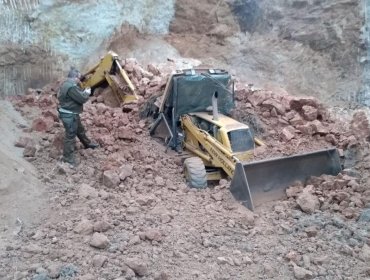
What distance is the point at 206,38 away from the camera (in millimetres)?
14625

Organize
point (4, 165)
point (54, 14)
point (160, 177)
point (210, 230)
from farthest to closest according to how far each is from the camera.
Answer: point (54, 14), point (160, 177), point (4, 165), point (210, 230)

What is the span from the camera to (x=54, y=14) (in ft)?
41.9

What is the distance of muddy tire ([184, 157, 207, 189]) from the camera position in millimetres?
7895

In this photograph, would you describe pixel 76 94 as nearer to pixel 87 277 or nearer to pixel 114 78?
pixel 114 78

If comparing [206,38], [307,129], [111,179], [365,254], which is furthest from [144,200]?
[206,38]

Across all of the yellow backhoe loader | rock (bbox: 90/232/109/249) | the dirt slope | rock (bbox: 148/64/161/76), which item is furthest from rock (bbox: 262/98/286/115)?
rock (bbox: 90/232/109/249)

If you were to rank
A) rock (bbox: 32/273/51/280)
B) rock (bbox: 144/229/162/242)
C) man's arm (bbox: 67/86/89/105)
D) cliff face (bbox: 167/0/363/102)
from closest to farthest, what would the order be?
rock (bbox: 32/273/51/280) → rock (bbox: 144/229/162/242) → man's arm (bbox: 67/86/89/105) → cliff face (bbox: 167/0/363/102)

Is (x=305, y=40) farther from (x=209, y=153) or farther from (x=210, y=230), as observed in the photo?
(x=210, y=230)

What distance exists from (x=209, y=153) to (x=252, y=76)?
562 cm

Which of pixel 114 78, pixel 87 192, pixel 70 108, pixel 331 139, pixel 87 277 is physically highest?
pixel 70 108

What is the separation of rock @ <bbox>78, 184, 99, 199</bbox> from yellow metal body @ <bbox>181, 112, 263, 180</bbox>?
6.15 feet

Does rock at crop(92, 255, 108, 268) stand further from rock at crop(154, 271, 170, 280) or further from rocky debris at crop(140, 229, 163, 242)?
rocky debris at crop(140, 229, 163, 242)

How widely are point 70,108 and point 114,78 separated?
108 inches

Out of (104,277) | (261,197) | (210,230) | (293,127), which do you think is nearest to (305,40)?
(293,127)
